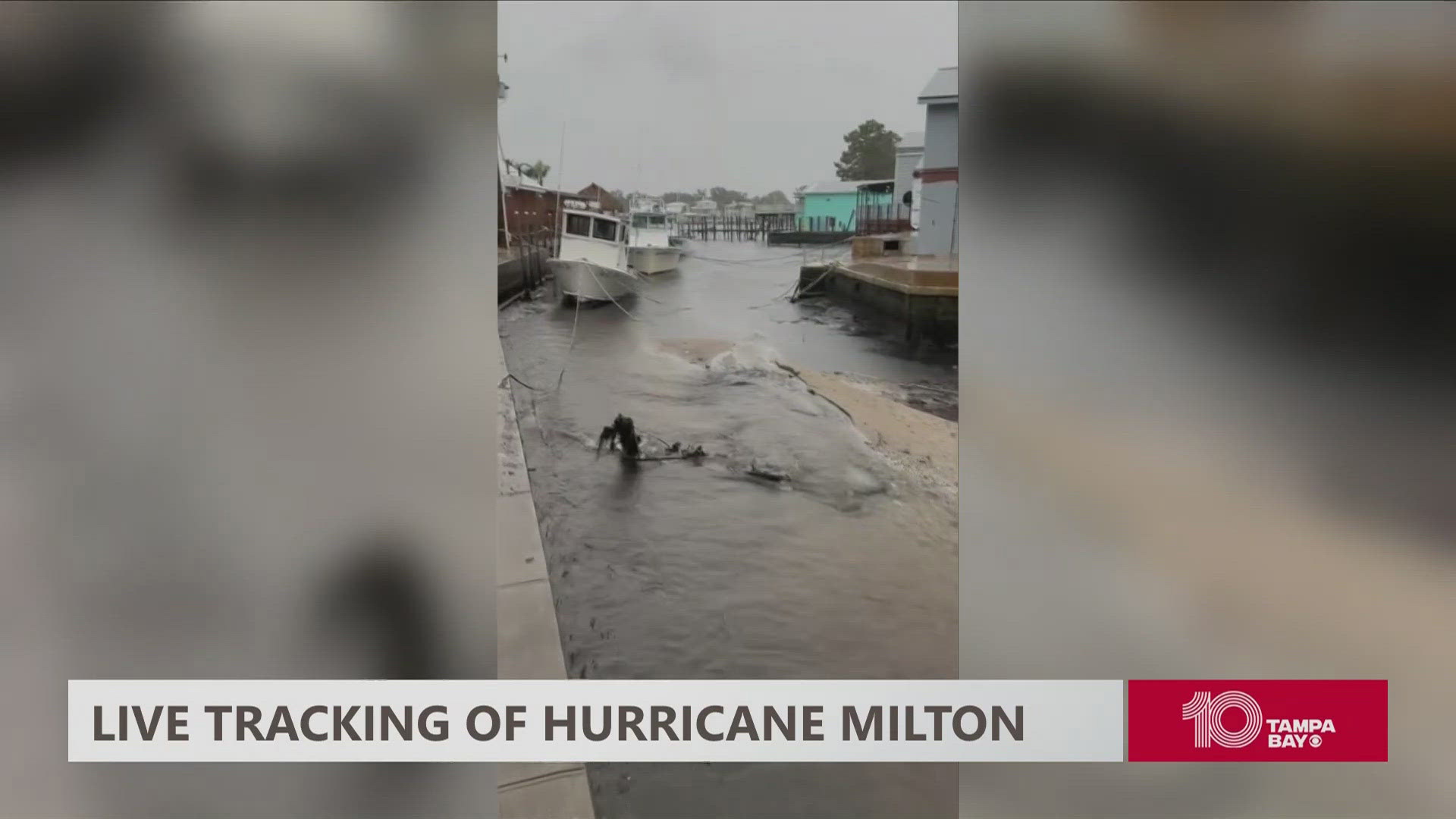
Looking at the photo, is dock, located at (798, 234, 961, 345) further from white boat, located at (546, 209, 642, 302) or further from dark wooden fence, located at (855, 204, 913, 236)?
white boat, located at (546, 209, 642, 302)

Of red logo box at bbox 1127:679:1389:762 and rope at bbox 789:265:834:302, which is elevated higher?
rope at bbox 789:265:834:302

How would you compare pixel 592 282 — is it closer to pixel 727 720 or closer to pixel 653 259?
pixel 653 259

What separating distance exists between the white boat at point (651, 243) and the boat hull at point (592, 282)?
1.4 inches

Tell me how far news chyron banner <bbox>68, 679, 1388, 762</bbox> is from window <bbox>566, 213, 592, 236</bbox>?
2.73 feet

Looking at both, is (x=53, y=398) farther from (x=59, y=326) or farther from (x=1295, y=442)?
(x=1295, y=442)

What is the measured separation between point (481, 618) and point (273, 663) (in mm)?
407

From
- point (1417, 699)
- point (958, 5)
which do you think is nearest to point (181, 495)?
point (958, 5)

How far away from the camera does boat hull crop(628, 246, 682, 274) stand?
62.5 inches

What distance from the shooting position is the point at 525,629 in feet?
5.19

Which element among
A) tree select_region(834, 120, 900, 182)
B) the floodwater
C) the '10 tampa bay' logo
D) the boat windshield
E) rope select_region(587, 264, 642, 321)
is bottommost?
the '10 tampa bay' logo

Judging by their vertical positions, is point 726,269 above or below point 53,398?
above

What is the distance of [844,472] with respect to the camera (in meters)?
1.63

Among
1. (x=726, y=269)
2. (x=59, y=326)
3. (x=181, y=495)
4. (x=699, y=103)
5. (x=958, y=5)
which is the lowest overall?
(x=181, y=495)

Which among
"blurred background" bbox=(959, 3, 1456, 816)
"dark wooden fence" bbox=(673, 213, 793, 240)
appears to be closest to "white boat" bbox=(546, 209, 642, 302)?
"dark wooden fence" bbox=(673, 213, 793, 240)
